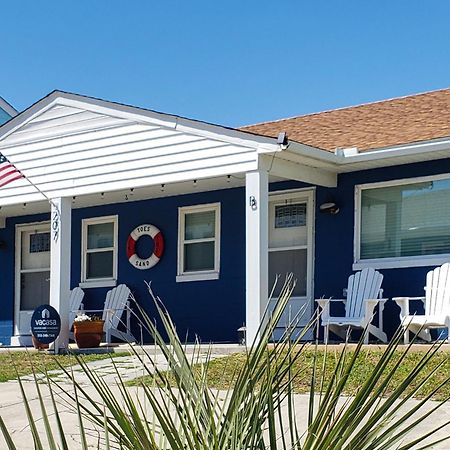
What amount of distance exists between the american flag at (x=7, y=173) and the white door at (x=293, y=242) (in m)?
3.69

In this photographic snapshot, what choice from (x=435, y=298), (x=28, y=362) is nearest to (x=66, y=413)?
(x=28, y=362)

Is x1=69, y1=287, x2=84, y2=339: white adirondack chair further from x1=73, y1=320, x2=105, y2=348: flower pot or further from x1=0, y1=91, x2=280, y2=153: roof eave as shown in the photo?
x1=0, y1=91, x2=280, y2=153: roof eave

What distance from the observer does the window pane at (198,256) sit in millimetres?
11789

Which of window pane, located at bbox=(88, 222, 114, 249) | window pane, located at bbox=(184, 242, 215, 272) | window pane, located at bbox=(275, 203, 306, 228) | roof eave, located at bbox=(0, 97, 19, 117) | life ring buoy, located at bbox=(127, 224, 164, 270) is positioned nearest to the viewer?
window pane, located at bbox=(275, 203, 306, 228)

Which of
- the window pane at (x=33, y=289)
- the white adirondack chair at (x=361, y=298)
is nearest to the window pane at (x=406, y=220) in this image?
the white adirondack chair at (x=361, y=298)

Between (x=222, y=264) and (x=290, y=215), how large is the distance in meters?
1.27

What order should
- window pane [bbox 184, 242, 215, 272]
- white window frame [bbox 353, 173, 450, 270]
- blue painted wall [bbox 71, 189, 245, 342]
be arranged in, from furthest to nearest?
1. window pane [bbox 184, 242, 215, 272]
2. blue painted wall [bbox 71, 189, 245, 342]
3. white window frame [bbox 353, 173, 450, 270]

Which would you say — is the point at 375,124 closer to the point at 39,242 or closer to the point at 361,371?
the point at 361,371

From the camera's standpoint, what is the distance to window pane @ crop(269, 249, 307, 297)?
1094 centimetres

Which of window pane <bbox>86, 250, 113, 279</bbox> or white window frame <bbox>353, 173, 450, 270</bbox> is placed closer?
white window frame <bbox>353, 173, 450, 270</bbox>

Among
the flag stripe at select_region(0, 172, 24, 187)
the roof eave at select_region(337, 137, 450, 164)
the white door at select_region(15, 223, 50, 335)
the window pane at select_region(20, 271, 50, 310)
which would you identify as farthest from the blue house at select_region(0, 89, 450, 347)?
the window pane at select_region(20, 271, 50, 310)

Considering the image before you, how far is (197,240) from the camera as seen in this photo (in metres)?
11.9

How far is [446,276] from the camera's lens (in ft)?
29.4

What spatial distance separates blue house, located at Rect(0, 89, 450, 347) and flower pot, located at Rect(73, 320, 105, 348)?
0.82ft
